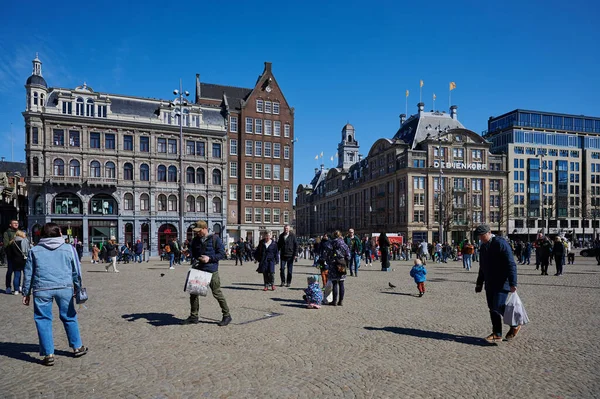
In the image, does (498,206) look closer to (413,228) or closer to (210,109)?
(413,228)

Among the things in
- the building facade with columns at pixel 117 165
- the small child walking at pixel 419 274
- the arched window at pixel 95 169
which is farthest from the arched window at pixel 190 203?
the small child walking at pixel 419 274

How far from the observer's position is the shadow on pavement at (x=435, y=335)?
7545mm

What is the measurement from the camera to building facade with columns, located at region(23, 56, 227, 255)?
154ft

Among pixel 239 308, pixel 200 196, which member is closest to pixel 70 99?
pixel 200 196

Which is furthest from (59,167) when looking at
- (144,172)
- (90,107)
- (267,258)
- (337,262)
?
(337,262)

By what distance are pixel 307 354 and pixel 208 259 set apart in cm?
285

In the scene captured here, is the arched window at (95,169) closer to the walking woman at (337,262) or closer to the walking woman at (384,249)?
the walking woman at (384,249)

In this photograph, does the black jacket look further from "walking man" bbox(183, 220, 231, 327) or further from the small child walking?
"walking man" bbox(183, 220, 231, 327)

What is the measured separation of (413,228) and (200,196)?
36.9 m

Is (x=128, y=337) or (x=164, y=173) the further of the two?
(x=164, y=173)

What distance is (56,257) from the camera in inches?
253

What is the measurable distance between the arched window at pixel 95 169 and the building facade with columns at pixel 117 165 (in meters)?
0.10

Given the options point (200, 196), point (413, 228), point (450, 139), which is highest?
point (450, 139)

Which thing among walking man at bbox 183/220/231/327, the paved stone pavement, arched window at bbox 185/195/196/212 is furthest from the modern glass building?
walking man at bbox 183/220/231/327
